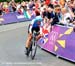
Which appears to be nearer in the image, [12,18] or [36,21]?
[36,21]

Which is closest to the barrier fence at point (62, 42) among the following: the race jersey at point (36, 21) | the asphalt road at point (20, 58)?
the asphalt road at point (20, 58)

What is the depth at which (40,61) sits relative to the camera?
12.7 m

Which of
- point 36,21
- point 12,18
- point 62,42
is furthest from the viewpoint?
point 12,18

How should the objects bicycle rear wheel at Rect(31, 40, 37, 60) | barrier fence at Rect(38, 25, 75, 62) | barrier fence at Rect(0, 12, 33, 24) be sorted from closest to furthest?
barrier fence at Rect(38, 25, 75, 62) → bicycle rear wheel at Rect(31, 40, 37, 60) → barrier fence at Rect(0, 12, 33, 24)

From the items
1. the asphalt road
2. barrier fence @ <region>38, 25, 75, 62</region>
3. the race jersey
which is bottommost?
the asphalt road

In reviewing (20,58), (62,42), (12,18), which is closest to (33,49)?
(20,58)

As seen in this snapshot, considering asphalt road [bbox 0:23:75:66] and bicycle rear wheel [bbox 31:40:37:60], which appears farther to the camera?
bicycle rear wheel [bbox 31:40:37:60]

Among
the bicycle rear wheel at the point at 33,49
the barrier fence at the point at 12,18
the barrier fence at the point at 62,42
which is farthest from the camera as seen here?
the barrier fence at the point at 12,18

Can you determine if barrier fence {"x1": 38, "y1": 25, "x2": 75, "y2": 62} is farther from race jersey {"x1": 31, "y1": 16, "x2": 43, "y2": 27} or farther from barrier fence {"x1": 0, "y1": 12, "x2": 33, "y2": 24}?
barrier fence {"x1": 0, "y1": 12, "x2": 33, "y2": 24}

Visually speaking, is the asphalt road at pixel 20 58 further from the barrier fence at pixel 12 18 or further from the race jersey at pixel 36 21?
the barrier fence at pixel 12 18

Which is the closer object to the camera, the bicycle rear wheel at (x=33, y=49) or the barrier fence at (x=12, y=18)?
the bicycle rear wheel at (x=33, y=49)

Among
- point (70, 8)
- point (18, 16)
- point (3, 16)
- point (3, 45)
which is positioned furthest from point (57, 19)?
point (18, 16)

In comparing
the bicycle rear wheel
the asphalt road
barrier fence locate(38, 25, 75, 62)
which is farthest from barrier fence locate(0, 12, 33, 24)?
the bicycle rear wheel

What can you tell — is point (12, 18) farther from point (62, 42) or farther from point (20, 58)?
point (62, 42)
